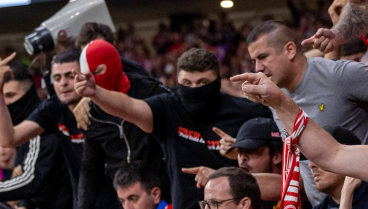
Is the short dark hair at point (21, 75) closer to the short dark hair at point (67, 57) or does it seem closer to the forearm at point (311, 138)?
the short dark hair at point (67, 57)

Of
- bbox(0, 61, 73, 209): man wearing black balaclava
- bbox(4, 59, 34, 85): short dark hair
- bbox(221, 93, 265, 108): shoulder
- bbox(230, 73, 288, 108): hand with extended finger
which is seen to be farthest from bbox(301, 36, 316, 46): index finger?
bbox(4, 59, 34, 85): short dark hair

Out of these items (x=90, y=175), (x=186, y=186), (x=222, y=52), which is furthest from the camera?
(x=222, y=52)

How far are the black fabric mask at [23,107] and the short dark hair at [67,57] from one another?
0.85 metres

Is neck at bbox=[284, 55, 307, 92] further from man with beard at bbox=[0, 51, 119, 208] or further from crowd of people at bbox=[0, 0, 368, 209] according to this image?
man with beard at bbox=[0, 51, 119, 208]

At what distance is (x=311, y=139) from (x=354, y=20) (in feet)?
4.15

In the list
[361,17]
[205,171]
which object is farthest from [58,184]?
[361,17]

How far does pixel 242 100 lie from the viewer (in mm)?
3549

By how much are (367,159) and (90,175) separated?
223 cm

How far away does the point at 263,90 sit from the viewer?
78.7 inches

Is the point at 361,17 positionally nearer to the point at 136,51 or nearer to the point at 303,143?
the point at 303,143

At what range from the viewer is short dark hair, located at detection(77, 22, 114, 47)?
162 inches

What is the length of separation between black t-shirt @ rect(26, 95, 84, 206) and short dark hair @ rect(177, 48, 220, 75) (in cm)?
116

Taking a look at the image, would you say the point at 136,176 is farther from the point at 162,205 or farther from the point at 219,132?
the point at 219,132

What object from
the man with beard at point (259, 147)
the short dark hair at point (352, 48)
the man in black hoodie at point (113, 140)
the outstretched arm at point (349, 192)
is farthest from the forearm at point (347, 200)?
the short dark hair at point (352, 48)
